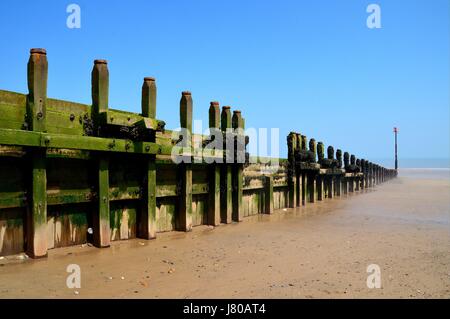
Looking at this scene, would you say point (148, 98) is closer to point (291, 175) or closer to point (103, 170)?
point (103, 170)

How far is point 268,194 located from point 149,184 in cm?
504

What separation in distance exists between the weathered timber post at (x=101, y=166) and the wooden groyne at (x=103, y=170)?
0.05 ft

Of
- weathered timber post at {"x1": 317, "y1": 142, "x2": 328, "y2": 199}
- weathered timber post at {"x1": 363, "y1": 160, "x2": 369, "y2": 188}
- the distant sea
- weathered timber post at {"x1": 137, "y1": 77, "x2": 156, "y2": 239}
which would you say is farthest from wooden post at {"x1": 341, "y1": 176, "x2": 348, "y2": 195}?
the distant sea

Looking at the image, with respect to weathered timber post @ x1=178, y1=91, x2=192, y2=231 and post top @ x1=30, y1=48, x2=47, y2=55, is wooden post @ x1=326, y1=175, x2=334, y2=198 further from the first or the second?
post top @ x1=30, y1=48, x2=47, y2=55

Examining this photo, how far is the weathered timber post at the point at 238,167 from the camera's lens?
8.95m

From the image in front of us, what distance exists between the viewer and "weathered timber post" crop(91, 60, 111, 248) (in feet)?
18.5

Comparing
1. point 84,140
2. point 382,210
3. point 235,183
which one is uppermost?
point 84,140

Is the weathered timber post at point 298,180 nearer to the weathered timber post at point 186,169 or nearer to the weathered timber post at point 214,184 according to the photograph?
the weathered timber post at point 214,184

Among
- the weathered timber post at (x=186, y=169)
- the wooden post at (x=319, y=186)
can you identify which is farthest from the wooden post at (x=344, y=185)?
the weathered timber post at (x=186, y=169)

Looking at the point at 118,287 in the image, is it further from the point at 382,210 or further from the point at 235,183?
the point at 382,210
